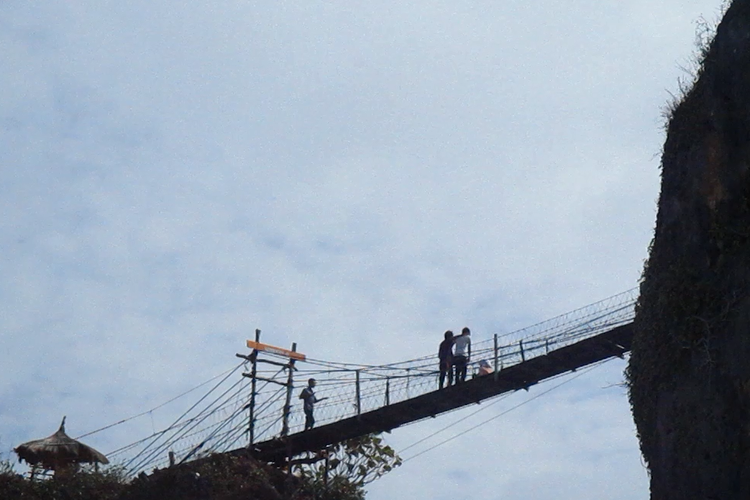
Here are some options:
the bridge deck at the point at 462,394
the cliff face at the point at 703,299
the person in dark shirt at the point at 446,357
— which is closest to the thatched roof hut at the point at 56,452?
the bridge deck at the point at 462,394

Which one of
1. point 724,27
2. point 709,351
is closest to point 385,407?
point 709,351

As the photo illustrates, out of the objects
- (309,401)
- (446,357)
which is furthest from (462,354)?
(309,401)

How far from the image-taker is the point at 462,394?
843 inches

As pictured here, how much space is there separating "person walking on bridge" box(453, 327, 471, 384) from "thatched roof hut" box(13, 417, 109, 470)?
11.0m

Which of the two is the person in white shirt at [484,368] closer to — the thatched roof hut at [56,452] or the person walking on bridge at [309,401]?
the person walking on bridge at [309,401]

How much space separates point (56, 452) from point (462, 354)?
11.6m

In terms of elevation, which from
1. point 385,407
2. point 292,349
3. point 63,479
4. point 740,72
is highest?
point 740,72

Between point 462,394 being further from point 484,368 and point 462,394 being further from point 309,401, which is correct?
point 309,401

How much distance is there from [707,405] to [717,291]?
1.74 metres

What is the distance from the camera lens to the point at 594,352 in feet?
65.4

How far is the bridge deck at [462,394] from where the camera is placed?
19.8 meters

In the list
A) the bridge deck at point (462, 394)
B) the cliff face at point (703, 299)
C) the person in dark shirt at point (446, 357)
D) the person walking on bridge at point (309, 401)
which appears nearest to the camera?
the cliff face at point (703, 299)

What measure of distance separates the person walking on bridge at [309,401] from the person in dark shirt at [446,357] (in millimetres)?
4289

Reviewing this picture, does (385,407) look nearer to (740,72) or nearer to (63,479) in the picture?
(63,479)
